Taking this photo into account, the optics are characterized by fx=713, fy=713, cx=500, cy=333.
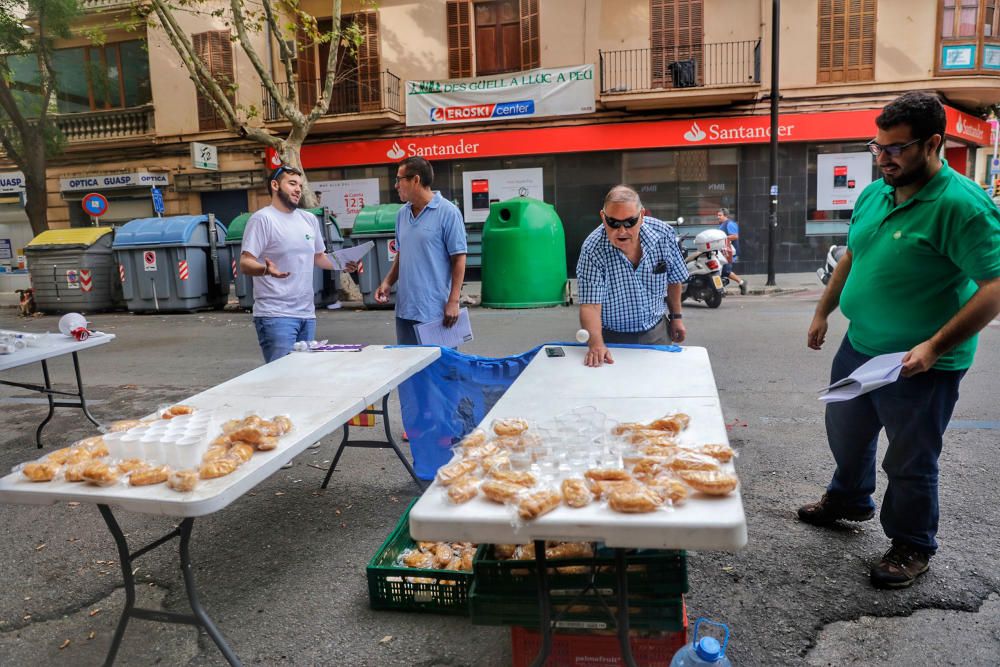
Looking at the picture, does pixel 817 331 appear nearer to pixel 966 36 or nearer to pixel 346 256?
pixel 346 256

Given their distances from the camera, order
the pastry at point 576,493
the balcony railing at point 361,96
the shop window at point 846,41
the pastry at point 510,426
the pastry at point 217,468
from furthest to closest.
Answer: the balcony railing at point 361,96 → the shop window at point 846,41 → the pastry at point 510,426 → the pastry at point 217,468 → the pastry at point 576,493

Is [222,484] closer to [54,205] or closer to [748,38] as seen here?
[748,38]

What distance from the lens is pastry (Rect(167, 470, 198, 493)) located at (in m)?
2.03

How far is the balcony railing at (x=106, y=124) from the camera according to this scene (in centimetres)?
2034

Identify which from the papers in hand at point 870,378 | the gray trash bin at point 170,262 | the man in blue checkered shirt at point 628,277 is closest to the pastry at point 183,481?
the man in blue checkered shirt at point 628,277

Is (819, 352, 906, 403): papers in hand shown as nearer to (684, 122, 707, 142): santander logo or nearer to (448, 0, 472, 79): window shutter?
(684, 122, 707, 142): santander logo

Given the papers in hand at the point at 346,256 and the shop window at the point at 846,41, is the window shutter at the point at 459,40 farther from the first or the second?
the papers in hand at the point at 346,256

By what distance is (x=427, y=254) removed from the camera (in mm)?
4574

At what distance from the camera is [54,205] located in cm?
2147

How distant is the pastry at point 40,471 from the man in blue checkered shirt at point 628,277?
2218mm

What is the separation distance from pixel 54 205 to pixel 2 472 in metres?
20.1

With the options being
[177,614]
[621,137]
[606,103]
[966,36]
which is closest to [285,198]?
[177,614]

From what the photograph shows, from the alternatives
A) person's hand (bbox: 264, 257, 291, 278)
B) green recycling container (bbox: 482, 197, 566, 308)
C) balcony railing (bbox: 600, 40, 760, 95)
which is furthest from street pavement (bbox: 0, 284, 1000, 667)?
balcony railing (bbox: 600, 40, 760, 95)

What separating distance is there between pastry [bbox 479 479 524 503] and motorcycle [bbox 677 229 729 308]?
10.0 m
